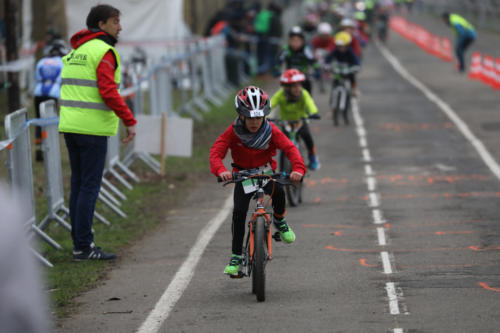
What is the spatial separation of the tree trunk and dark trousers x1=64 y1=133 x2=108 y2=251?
6.19 metres

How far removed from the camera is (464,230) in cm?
1073

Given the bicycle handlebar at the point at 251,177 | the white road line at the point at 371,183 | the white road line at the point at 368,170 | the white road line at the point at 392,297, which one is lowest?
the white road line at the point at 368,170

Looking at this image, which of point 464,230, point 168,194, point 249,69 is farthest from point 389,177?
point 249,69

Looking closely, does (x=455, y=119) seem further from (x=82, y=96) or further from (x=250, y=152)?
(x=250, y=152)

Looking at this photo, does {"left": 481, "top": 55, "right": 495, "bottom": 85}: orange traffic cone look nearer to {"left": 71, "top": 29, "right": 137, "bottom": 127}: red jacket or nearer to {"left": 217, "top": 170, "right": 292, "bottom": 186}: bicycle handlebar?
{"left": 71, "top": 29, "right": 137, "bottom": 127}: red jacket

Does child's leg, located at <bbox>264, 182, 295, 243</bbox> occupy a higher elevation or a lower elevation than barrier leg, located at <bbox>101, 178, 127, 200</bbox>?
higher

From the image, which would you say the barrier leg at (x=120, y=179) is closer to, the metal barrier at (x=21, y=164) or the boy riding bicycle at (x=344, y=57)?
the metal barrier at (x=21, y=164)

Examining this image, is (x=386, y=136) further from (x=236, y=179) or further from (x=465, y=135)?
(x=236, y=179)

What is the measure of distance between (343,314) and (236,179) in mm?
1316

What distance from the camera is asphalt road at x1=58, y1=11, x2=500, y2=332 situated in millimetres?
7125

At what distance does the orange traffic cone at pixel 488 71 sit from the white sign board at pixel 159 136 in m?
18.8

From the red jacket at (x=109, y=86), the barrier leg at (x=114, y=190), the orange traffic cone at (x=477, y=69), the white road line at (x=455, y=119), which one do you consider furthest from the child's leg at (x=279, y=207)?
the orange traffic cone at (x=477, y=69)

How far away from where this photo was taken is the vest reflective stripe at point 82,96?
9.39 meters

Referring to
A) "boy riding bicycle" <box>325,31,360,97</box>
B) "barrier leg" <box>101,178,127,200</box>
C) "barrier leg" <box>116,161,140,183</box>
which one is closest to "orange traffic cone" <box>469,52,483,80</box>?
"boy riding bicycle" <box>325,31,360,97</box>
